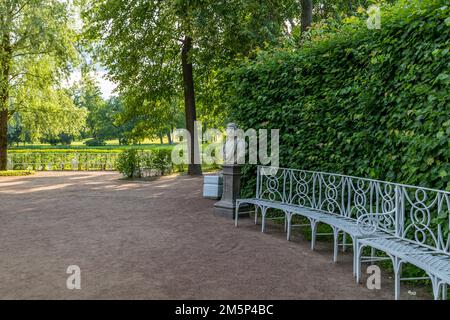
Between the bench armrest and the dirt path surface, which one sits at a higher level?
the bench armrest

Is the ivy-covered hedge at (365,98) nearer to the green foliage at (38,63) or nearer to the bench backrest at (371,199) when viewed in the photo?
the bench backrest at (371,199)

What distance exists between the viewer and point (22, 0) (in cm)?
1912

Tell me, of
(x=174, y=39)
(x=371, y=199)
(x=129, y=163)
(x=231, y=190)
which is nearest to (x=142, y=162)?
(x=129, y=163)

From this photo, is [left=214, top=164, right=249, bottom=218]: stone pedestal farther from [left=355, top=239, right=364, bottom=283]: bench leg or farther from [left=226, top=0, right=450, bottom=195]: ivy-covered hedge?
[left=355, top=239, right=364, bottom=283]: bench leg

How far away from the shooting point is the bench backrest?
4.56 m

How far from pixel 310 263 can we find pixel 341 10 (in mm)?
13187

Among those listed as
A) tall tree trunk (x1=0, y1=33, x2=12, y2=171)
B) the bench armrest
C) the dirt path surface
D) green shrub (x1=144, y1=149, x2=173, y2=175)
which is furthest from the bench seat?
tall tree trunk (x1=0, y1=33, x2=12, y2=171)

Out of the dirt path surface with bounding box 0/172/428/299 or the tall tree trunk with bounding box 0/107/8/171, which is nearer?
the dirt path surface with bounding box 0/172/428/299

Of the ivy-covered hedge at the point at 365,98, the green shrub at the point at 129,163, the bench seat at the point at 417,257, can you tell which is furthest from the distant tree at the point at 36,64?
the bench seat at the point at 417,257

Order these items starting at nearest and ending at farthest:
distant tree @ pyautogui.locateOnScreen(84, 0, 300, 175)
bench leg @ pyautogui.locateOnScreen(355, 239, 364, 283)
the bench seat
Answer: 1. the bench seat
2. bench leg @ pyautogui.locateOnScreen(355, 239, 364, 283)
3. distant tree @ pyautogui.locateOnScreen(84, 0, 300, 175)

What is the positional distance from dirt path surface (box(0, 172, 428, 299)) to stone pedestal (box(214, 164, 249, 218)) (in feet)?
0.86

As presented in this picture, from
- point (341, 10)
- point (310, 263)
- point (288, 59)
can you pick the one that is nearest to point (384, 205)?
point (310, 263)

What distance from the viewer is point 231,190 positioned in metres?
8.67

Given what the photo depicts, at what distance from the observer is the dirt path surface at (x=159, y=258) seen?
441 centimetres
